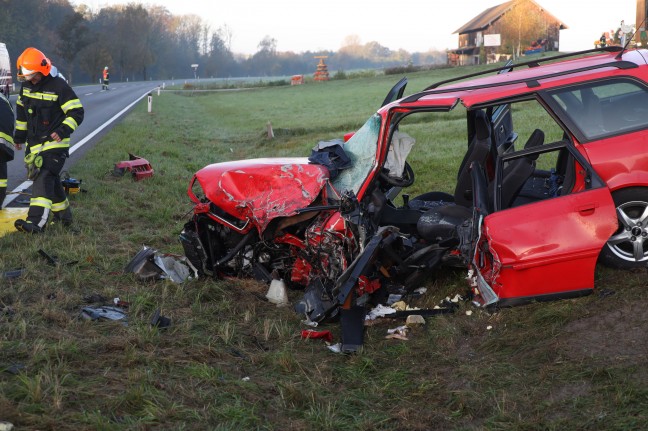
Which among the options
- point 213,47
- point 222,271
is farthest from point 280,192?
point 213,47

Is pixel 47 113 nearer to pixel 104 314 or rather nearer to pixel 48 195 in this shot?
pixel 48 195

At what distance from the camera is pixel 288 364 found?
440cm

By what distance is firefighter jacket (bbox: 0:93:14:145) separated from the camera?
8.29 meters

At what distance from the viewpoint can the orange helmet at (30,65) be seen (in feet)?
Result: 25.7

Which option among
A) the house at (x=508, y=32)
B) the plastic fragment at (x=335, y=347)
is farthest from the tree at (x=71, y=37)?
the plastic fragment at (x=335, y=347)

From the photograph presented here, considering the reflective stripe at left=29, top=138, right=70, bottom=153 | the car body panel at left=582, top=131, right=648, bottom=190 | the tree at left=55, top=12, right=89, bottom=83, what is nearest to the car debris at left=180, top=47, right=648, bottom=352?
the car body panel at left=582, top=131, right=648, bottom=190

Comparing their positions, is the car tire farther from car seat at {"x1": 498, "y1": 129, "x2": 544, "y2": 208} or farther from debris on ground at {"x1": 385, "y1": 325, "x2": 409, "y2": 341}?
debris on ground at {"x1": 385, "y1": 325, "x2": 409, "y2": 341}

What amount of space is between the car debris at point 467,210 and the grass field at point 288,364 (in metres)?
0.22

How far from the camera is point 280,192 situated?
5.66 metres

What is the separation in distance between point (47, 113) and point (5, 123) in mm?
613

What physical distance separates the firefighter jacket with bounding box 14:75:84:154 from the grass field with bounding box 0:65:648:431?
2.04m

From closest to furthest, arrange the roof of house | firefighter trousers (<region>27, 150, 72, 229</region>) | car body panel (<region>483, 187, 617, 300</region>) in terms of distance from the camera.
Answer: car body panel (<region>483, 187, 617, 300</region>)
firefighter trousers (<region>27, 150, 72, 229</region>)
the roof of house

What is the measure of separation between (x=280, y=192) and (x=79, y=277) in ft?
6.34

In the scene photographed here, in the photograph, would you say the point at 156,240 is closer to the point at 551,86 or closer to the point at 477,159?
the point at 477,159
